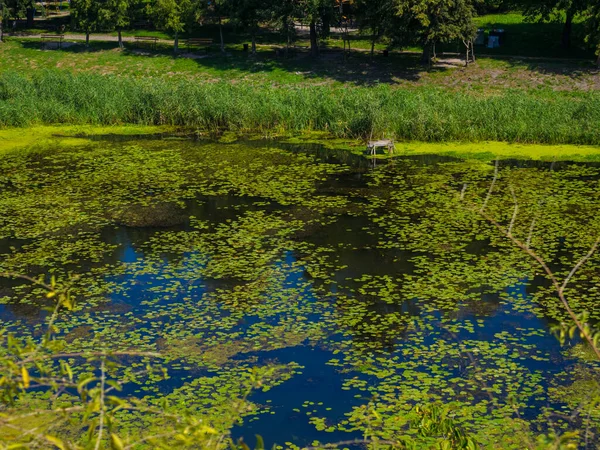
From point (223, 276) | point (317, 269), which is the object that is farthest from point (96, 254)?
point (317, 269)

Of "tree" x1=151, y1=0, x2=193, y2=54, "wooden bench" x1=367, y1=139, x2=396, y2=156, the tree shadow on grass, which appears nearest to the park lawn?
the tree shadow on grass

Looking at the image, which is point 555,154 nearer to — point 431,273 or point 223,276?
point 431,273

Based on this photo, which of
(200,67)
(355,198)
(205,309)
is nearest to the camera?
(205,309)

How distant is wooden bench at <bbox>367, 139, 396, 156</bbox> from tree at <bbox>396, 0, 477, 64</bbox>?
13434 mm

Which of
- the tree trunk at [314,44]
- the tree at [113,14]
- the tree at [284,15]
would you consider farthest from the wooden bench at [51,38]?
the tree trunk at [314,44]

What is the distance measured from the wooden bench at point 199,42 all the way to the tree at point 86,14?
6427mm

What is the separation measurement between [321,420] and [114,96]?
28786 millimetres

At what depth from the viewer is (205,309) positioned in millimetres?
15680

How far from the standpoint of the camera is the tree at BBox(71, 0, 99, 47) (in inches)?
2094

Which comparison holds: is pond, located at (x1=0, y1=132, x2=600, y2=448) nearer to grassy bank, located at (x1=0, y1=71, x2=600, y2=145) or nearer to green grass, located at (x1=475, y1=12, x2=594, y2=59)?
grassy bank, located at (x1=0, y1=71, x2=600, y2=145)

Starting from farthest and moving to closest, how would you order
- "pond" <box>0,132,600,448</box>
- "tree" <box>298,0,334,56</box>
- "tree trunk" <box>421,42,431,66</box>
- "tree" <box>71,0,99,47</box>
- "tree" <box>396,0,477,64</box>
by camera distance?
"tree" <box>71,0,99,47</box>
"tree trunk" <box>421,42,431,66</box>
"tree" <box>298,0,334,56</box>
"tree" <box>396,0,477,64</box>
"pond" <box>0,132,600,448</box>

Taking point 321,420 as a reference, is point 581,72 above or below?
above

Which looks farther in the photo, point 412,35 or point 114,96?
point 412,35

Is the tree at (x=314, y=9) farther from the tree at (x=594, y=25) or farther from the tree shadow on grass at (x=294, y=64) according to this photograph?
the tree at (x=594, y=25)
